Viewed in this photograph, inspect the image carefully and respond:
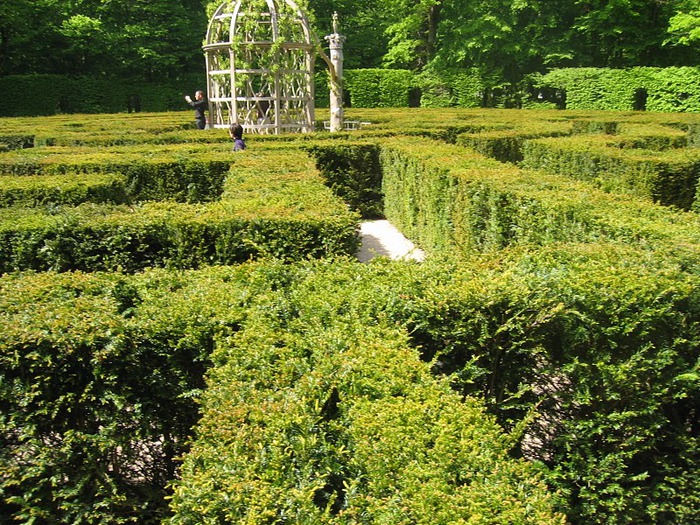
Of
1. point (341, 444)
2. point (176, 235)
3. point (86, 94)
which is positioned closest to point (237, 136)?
point (176, 235)

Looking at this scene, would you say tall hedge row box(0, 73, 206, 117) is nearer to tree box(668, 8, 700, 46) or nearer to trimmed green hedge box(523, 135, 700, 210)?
tree box(668, 8, 700, 46)

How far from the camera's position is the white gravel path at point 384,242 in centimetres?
1030

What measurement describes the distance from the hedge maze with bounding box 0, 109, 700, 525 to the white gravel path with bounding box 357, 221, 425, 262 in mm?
3944

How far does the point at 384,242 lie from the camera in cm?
1131

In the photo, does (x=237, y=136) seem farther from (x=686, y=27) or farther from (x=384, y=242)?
(x=686, y=27)

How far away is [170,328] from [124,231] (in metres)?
2.60

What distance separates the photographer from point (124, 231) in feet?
19.6

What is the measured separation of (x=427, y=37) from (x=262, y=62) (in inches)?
1059

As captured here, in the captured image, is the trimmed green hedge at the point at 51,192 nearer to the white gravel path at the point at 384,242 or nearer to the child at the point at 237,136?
the child at the point at 237,136

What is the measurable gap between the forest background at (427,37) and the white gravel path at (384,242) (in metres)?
22.2

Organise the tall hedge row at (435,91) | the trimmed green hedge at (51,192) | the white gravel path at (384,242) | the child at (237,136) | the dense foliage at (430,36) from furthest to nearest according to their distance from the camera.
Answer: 1. the dense foliage at (430,36)
2. the tall hedge row at (435,91)
3. the child at (237,136)
4. the white gravel path at (384,242)
5. the trimmed green hedge at (51,192)

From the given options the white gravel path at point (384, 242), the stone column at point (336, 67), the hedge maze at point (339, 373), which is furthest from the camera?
the stone column at point (336, 67)

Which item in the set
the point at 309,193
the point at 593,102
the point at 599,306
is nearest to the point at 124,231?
the point at 309,193

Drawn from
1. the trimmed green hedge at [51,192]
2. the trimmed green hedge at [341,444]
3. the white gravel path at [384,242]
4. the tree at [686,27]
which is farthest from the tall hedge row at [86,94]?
the trimmed green hedge at [341,444]
